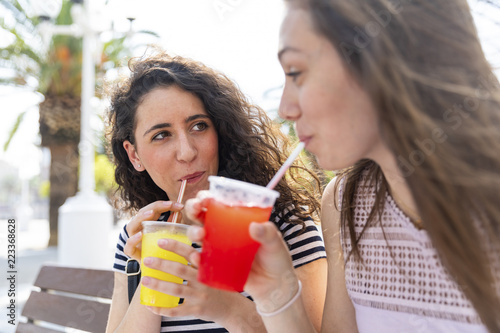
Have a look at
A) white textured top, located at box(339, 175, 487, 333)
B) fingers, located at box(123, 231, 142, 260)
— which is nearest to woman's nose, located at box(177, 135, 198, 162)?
fingers, located at box(123, 231, 142, 260)

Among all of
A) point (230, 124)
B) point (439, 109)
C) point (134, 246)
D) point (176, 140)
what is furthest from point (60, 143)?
point (439, 109)

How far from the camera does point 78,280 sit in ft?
9.63

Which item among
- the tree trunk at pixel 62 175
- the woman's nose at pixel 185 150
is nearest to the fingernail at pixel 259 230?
the woman's nose at pixel 185 150

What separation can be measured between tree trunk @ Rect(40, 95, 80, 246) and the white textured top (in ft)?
41.6

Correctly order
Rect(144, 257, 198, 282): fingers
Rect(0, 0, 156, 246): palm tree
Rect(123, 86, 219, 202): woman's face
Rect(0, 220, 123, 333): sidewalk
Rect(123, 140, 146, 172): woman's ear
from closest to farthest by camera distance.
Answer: Rect(144, 257, 198, 282): fingers, Rect(123, 86, 219, 202): woman's face, Rect(123, 140, 146, 172): woman's ear, Rect(0, 220, 123, 333): sidewalk, Rect(0, 0, 156, 246): palm tree

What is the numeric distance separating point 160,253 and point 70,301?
1.57 metres

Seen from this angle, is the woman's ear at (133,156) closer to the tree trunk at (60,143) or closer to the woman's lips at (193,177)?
the woman's lips at (193,177)

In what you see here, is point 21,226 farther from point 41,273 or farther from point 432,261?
point 432,261

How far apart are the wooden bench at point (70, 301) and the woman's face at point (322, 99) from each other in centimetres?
182

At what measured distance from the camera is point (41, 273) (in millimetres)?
3227

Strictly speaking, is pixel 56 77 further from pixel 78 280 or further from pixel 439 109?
pixel 439 109

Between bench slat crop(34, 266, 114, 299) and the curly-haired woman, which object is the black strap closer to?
the curly-haired woman

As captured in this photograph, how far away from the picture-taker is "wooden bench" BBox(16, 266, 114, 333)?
2.79m

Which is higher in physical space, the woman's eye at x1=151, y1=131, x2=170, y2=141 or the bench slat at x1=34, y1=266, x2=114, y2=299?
the woman's eye at x1=151, y1=131, x2=170, y2=141
